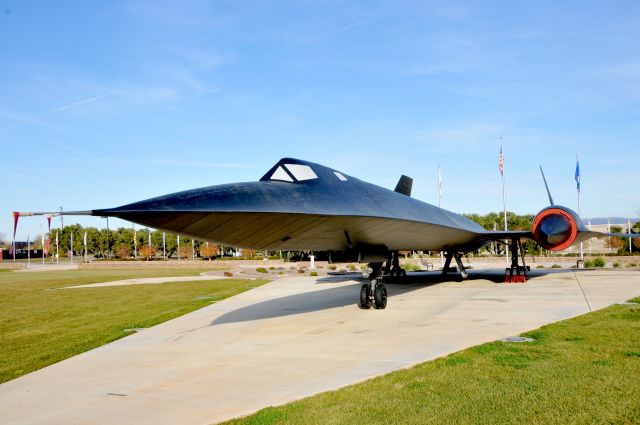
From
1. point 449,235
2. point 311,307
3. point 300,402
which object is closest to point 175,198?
point 300,402

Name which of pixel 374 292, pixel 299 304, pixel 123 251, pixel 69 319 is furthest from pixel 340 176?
pixel 123 251

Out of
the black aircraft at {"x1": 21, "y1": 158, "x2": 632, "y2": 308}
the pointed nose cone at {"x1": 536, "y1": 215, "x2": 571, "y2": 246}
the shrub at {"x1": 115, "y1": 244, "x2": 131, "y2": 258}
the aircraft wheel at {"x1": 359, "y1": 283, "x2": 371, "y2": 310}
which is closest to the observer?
the black aircraft at {"x1": 21, "y1": 158, "x2": 632, "y2": 308}

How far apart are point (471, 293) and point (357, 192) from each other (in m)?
6.46

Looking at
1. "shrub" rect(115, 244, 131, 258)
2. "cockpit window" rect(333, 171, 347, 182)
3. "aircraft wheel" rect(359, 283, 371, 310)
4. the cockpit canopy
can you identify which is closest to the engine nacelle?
"aircraft wheel" rect(359, 283, 371, 310)

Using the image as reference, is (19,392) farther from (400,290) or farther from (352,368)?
(400,290)

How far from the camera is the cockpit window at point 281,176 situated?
9.42 m

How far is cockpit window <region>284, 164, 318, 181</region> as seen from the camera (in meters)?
9.55

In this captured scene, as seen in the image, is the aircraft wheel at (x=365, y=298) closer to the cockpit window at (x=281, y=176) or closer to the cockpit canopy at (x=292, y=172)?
the cockpit canopy at (x=292, y=172)

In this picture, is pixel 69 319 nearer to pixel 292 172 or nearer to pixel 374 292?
pixel 292 172

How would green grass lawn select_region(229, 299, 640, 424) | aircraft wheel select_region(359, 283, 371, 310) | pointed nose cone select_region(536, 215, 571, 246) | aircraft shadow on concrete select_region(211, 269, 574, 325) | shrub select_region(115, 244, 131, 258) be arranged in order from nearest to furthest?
green grass lawn select_region(229, 299, 640, 424) → aircraft shadow on concrete select_region(211, 269, 574, 325) → aircraft wheel select_region(359, 283, 371, 310) → pointed nose cone select_region(536, 215, 571, 246) → shrub select_region(115, 244, 131, 258)

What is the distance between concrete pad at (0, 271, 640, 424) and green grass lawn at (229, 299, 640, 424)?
461mm

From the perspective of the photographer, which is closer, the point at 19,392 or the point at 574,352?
the point at 19,392

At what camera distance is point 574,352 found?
6.40 metres

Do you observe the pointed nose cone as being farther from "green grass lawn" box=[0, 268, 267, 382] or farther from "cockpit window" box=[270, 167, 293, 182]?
"cockpit window" box=[270, 167, 293, 182]
